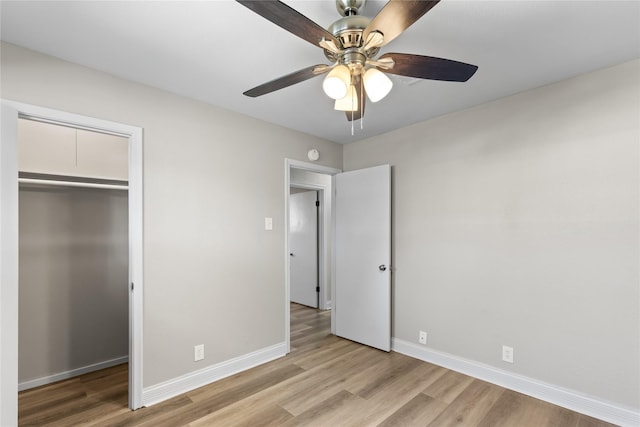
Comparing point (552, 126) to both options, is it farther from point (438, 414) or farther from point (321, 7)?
point (438, 414)

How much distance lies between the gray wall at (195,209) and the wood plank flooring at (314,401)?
11.9 inches

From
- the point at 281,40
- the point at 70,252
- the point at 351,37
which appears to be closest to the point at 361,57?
the point at 351,37

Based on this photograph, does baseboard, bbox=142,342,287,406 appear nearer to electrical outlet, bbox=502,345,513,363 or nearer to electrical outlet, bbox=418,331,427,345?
electrical outlet, bbox=418,331,427,345

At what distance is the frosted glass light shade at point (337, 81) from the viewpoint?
142 cm

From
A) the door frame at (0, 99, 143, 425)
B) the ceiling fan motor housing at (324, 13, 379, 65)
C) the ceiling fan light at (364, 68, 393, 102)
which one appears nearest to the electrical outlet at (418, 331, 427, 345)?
the ceiling fan light at (364, 68, 393, 102)

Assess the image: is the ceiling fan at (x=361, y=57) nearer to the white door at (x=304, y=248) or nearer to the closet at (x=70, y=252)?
the closet at (x=70, y=252)

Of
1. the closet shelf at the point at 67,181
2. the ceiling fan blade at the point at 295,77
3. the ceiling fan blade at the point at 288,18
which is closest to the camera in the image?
the ceiling fan blade at the point at 288,18

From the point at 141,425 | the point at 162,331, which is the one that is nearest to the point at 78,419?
the point at 141,425

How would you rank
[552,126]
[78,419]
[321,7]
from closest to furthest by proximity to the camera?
[321,7]
[78,419]
[552,126]

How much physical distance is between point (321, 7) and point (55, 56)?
5.95ft

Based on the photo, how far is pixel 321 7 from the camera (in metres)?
1.53

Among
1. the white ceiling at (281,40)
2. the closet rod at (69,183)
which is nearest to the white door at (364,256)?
the white ceiling at (281,40)

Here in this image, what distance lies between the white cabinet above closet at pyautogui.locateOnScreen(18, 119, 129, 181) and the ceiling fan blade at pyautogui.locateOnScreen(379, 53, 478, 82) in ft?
8.57

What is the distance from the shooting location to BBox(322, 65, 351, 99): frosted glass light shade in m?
1.42
